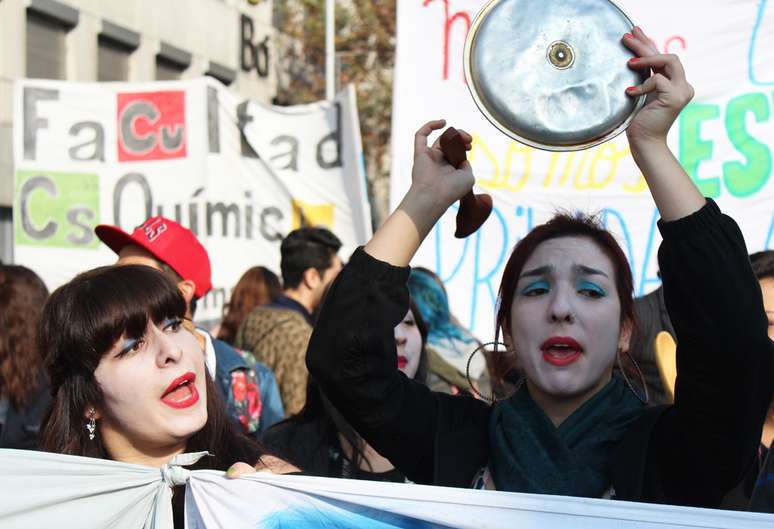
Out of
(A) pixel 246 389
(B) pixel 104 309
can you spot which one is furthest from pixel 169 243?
(B) pixel 104 309

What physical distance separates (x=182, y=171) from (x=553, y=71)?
484cm

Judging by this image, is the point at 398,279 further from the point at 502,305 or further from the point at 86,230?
the point at 86,230

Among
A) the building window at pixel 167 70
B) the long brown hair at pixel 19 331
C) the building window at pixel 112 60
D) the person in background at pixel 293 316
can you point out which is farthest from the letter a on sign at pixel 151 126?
the building window at pixel 167 70

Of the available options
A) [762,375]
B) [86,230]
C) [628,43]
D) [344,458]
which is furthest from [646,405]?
[86,230]

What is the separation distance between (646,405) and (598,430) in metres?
0.16

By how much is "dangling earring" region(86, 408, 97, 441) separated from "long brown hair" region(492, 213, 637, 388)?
35.3 inches

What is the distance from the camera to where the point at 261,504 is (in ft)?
6.86

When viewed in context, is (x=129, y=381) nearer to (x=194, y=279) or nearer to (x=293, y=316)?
(x=194, y=279)

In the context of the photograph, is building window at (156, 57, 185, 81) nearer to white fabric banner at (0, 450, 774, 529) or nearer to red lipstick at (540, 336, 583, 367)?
white fabric banner at (0, 450, 774, 529)

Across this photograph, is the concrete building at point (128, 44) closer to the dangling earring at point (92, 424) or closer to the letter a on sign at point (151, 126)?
the letter a on sign at point (151, 126)

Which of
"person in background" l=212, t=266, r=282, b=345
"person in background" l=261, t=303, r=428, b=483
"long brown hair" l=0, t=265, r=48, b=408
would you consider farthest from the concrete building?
"person in background" l=261, t=303, r=428, b=483

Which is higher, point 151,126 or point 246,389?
point 151,126

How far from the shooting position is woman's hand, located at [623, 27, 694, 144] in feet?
6.52

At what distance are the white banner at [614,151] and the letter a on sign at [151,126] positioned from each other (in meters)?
1.84
